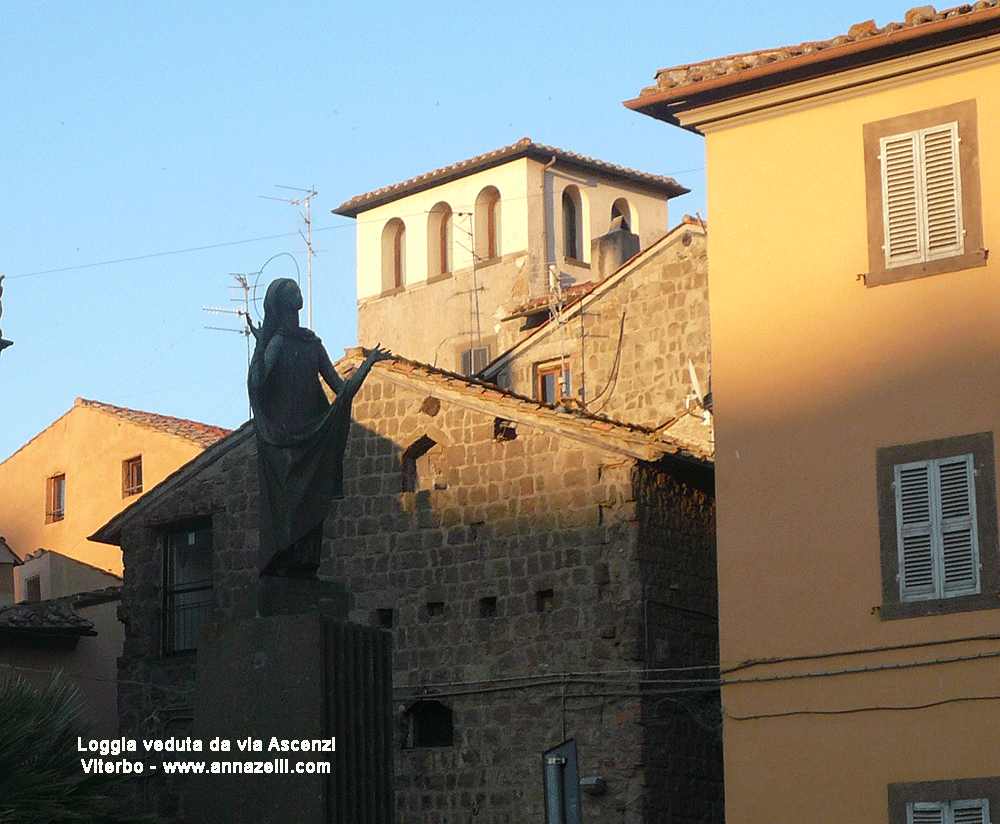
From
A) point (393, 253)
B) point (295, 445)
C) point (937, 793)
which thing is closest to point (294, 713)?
point (295, 445)

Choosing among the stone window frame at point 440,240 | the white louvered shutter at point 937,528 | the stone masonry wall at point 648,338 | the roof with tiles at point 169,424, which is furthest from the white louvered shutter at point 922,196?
the stone window frame at point 440,240

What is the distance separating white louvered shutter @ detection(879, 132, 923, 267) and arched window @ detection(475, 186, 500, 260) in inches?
927

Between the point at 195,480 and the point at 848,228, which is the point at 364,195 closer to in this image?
the point at 195,480

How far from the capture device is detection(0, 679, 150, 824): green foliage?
46.9ft

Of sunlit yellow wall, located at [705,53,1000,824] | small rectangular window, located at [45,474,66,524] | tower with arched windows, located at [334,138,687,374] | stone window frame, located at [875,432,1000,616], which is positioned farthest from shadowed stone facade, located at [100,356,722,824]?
small rectangular window, located at [45,474,66,524]

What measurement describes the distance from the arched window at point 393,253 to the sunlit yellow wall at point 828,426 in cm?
2515

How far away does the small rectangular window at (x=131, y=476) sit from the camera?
3475 cm

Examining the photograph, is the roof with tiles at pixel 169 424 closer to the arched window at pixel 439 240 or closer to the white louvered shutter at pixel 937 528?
the arched window at pixel 439 240

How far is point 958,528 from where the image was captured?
1578cm

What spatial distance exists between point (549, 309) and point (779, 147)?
12.6 metres

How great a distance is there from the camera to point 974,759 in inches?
605

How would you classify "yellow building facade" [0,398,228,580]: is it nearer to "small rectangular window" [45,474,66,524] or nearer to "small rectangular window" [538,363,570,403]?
"small rectangular window" [45,474,66,524]

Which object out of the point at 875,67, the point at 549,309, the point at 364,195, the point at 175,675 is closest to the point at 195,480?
the point at 175,675

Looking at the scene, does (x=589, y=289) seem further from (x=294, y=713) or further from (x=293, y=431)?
(x=294, y=713)
